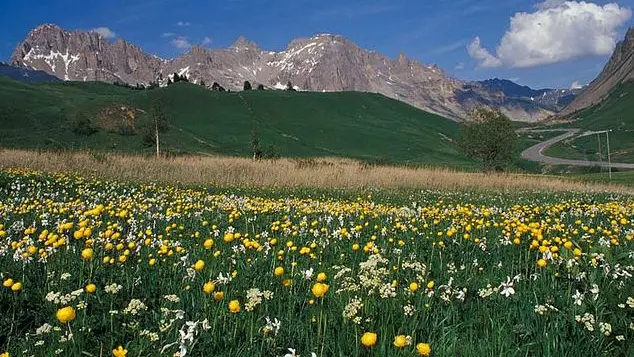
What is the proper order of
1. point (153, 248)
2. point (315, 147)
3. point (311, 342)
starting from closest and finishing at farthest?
point (311, 342), point (153, 248), point (315, 147)

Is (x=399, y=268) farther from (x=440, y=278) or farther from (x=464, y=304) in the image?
(x=464, y=304)

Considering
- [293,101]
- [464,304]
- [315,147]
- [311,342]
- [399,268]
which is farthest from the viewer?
[293,101]

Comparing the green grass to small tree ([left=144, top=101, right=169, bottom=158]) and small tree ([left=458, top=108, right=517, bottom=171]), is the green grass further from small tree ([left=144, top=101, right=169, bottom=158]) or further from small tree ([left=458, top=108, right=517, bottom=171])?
small tree ([left=144, top=101, right=169, bottom=158])

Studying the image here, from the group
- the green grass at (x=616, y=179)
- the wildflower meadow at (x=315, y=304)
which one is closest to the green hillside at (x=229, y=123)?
the green grass at (x=616, y=179)

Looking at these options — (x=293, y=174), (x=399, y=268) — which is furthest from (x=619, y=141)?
(x=399, y=268)

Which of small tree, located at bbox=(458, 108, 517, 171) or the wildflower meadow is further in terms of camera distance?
small tree, located at bbox=(458, 108, 517, 171)

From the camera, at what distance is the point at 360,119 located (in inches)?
5950

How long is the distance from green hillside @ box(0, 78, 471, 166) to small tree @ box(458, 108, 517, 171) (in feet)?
92.1

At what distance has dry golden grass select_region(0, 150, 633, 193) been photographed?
21.8m

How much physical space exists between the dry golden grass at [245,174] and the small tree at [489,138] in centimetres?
3380

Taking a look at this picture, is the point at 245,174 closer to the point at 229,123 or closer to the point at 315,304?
the point at 315,304

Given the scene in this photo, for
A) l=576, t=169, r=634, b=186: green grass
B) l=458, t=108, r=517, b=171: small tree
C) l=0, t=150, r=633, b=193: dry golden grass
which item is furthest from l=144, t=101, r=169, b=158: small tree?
l=576, t=169, r=634, b=186: green grass

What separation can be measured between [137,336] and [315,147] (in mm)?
108059

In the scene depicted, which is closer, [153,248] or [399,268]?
[399,268]
